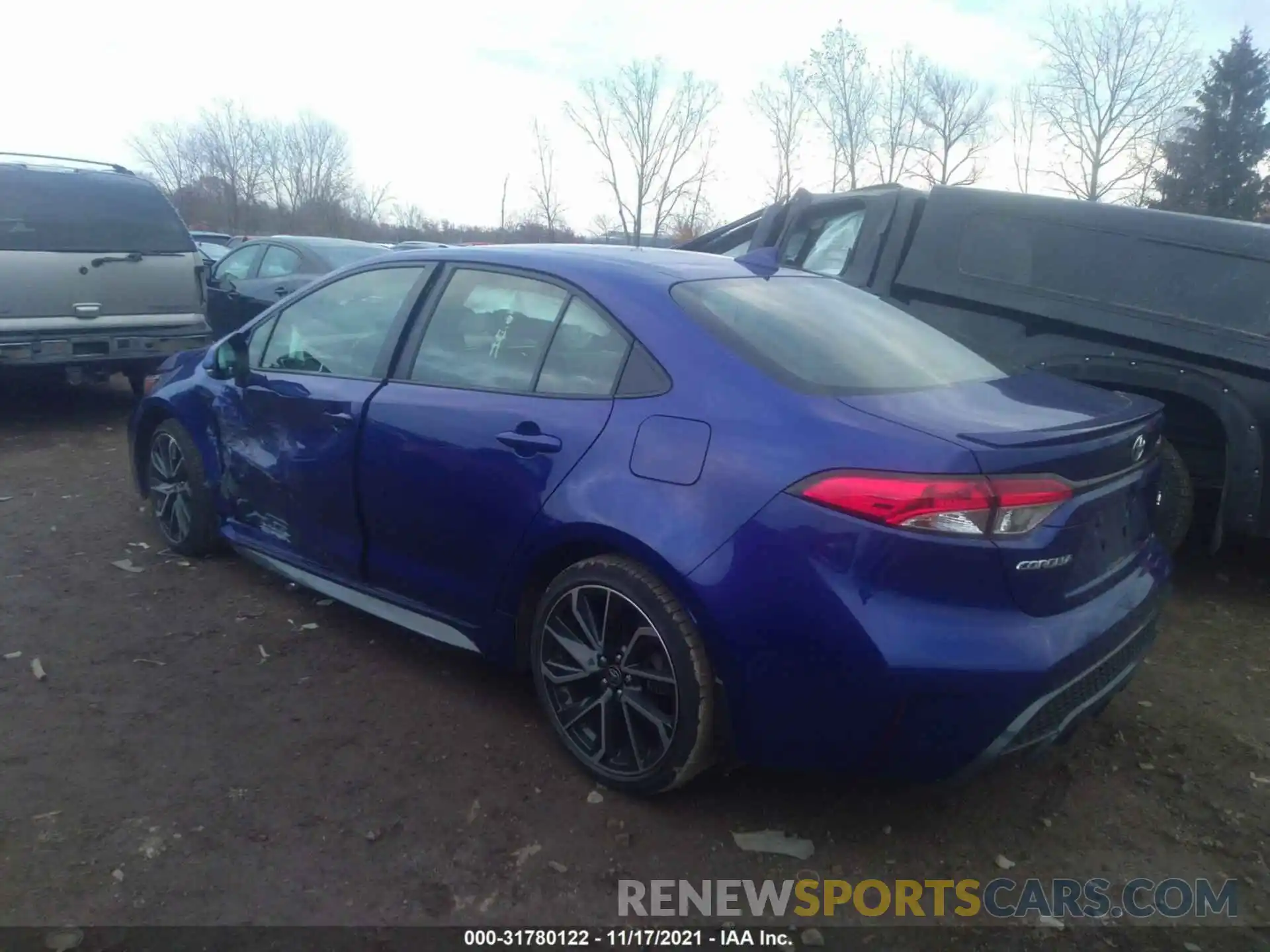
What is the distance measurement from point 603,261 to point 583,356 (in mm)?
408

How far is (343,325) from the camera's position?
4121 millimetres

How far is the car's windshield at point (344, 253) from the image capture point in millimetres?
9945

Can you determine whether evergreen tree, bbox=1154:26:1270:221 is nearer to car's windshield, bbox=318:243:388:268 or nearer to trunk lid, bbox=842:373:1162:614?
car's windshield, bbox=318:243:388:268

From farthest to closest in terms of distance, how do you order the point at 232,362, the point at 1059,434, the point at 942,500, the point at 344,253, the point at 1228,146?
1. the point at 1228,146
2. the point at 344,253
3. the point at 232,362
4. the point at 1059,434
5. the point at 942,500

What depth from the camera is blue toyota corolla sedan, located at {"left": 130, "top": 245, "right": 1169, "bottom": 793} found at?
2.52m

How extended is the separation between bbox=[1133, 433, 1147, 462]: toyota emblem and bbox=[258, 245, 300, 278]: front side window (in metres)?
8.64

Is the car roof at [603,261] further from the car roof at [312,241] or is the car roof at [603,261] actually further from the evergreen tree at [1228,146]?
the evergreen tree at [1228,146]

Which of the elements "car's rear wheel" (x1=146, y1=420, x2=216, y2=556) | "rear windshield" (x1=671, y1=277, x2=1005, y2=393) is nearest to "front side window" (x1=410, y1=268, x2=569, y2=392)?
"rear windshield" (x1=671, y1=277, x2=1005, y2=393)

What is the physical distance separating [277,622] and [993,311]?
3.89m

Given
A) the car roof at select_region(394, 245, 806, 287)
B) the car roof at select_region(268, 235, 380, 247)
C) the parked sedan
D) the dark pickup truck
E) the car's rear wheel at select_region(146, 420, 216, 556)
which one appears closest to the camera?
the car roof at select_region(394, 245, 806, 287)

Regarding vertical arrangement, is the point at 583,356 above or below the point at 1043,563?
above

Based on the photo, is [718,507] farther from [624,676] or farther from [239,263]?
[239,263]

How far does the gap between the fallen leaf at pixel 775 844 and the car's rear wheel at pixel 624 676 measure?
0.24 metres

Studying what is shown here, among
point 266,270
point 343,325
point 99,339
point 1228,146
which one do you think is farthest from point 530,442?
point 1228,146
